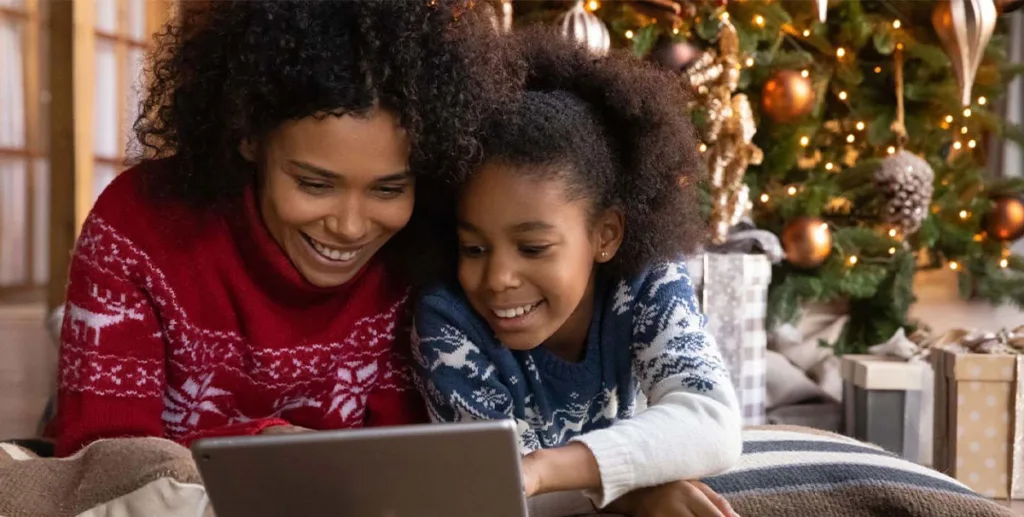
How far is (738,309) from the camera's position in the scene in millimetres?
2354

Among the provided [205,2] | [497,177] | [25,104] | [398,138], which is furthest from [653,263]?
[25,104]

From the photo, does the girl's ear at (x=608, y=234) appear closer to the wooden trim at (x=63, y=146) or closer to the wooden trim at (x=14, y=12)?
the wooden trim at (x=63, y=146)

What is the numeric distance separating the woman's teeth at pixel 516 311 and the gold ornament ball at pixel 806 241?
157 cm

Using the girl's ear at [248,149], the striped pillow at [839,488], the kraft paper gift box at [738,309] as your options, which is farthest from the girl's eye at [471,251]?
the kraft paper gift box at [738,309]

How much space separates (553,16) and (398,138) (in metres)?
1.56

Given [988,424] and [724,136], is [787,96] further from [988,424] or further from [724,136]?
[988,424]

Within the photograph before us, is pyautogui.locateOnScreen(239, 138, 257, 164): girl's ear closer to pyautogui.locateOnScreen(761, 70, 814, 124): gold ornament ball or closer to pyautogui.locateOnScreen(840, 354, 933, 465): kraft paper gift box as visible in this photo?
pyautogui.locateOnScreen(840, 354, 933, 465): kraft paper gift box

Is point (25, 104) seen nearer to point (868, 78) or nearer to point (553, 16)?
point (553, 16)

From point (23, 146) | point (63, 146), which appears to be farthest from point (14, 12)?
point (63, 146)

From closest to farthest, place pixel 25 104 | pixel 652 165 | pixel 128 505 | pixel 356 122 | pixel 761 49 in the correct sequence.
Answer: pixel 128 505
pixel 356 122
pixel 652 165
pixel 761 49
pixel 25 104

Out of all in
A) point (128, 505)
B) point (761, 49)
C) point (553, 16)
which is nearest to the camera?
point (128, 505)

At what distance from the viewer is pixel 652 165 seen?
4.15 ft

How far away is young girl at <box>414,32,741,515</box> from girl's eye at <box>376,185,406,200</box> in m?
0.07

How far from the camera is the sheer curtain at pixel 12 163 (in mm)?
3588
